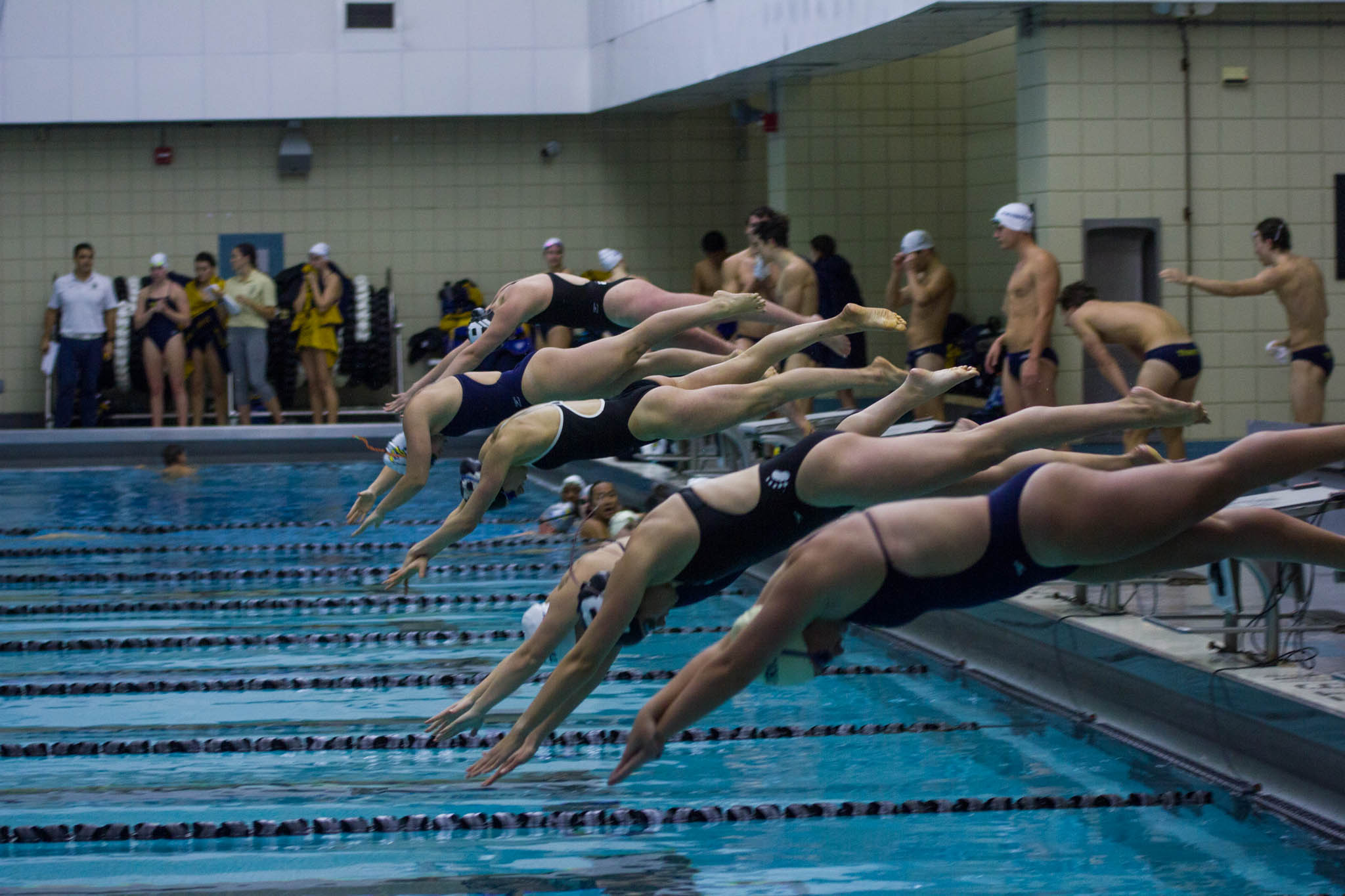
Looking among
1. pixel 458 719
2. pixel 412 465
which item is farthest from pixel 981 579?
pixel 412 465

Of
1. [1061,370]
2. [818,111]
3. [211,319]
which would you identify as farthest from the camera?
[211,319]

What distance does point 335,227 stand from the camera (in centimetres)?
1617

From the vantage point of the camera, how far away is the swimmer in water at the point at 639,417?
6164 millimetres

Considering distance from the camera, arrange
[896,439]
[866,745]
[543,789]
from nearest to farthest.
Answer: [896,439] → [543,789] → [866,745]

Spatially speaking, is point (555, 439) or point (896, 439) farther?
point (555, 439)

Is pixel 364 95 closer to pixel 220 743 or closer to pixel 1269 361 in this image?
pixel 1269 361

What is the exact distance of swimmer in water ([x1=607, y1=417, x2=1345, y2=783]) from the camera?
375 cm

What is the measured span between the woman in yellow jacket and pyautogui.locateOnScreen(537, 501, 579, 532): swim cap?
4.54 m

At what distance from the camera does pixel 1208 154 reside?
9.80m

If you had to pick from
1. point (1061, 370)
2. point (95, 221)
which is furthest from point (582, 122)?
point (1061, 370)

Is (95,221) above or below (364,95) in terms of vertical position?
below

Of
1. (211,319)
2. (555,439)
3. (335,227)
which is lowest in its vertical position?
(555,439)

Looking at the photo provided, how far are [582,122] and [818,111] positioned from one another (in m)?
4.01

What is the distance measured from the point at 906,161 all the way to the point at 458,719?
9791mm
